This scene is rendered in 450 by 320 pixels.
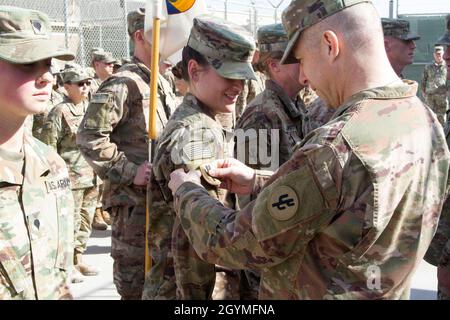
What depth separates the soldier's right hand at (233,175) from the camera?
2389 millimetres

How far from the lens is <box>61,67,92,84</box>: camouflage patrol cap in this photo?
706 cm

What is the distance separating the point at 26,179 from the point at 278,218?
977 mm

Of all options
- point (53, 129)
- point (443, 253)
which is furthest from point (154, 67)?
point (53, 129)

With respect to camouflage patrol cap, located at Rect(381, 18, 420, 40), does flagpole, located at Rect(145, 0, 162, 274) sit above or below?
below

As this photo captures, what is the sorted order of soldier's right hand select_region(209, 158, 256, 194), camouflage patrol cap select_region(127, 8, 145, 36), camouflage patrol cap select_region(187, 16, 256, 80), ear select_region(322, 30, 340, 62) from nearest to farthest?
ear select_region(322, 30, 340, 62) < soldier's right hand select_region(209, 158, 256, 194) < camouflage patrol cap select_region(187, 16, 256, 80) < camouflage patrol cap select_region(127, 8, 145, 36)

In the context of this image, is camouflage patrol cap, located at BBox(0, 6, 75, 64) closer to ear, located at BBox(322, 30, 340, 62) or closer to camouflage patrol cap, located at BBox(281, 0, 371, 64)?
camouflage patrol cap, located at BBox(281, 0, 371, 64)

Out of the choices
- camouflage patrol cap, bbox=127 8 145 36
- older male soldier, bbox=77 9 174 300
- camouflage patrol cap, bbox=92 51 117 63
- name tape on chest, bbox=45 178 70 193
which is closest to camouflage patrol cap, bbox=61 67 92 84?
camouflage patrol cap, bbox=92 51 117 63

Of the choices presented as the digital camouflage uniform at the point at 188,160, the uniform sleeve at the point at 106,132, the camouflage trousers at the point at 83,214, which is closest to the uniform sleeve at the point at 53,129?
the camouflage trousers at the point at 83,214

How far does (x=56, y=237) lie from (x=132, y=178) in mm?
1585

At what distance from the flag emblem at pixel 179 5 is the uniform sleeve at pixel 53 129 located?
11.4 ft

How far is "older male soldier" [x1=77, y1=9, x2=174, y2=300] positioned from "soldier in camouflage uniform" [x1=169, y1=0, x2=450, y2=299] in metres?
1.99

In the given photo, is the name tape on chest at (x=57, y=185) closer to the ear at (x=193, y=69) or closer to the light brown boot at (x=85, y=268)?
the ear at (x=193, y=69)

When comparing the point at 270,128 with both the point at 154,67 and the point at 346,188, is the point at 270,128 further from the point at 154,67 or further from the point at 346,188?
the point at 346,188
